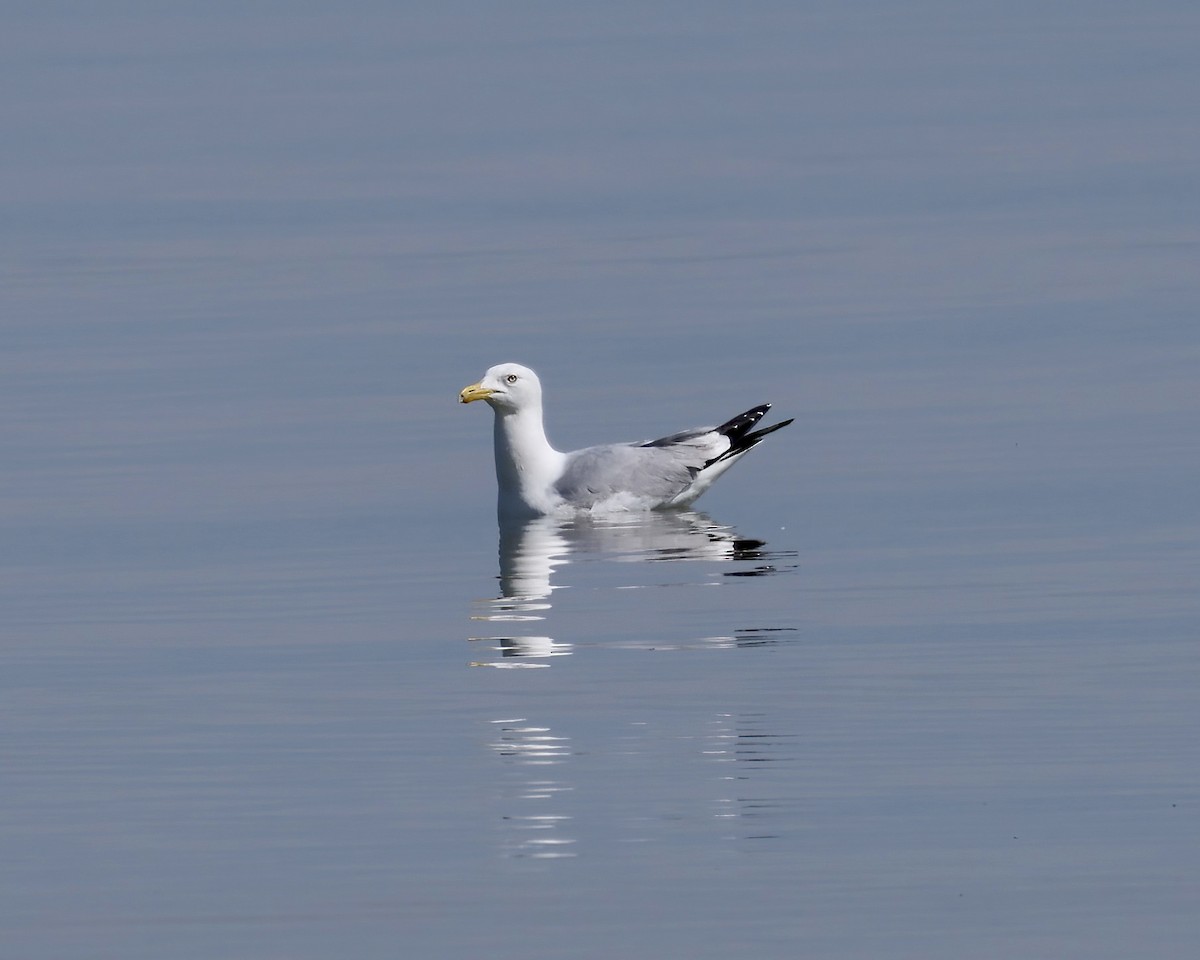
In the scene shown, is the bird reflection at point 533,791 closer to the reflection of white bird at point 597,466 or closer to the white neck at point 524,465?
the white neck at point 524,465

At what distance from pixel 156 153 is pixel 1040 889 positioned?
1239 inches

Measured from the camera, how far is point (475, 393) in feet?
58.8

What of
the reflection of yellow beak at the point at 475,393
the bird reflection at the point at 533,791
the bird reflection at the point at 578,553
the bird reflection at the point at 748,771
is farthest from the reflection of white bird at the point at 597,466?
the bird reflection at the point at 748,771

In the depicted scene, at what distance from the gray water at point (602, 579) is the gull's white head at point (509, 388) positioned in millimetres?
605

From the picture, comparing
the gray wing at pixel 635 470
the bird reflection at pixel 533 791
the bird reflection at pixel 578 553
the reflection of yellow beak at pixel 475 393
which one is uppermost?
the reflection of yellow beak at pixel 475 393

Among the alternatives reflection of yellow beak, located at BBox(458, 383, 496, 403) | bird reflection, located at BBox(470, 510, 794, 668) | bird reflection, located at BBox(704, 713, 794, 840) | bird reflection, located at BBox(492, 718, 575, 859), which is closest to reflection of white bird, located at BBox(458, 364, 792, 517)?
reflection of yellow beak, located at BBox(458, 383, 496, 403)

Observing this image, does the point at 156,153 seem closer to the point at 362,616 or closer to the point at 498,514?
the point at 498,514

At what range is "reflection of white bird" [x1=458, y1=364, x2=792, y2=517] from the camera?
57.4 ft

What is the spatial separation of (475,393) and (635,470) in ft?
3.96

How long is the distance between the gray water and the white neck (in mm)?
372

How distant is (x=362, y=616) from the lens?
13.7 meters

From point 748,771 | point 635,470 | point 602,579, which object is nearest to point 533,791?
point 748,771

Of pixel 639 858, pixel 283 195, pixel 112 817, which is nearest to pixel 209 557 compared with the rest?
pixel 112 817

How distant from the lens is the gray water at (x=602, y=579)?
9078 mm
